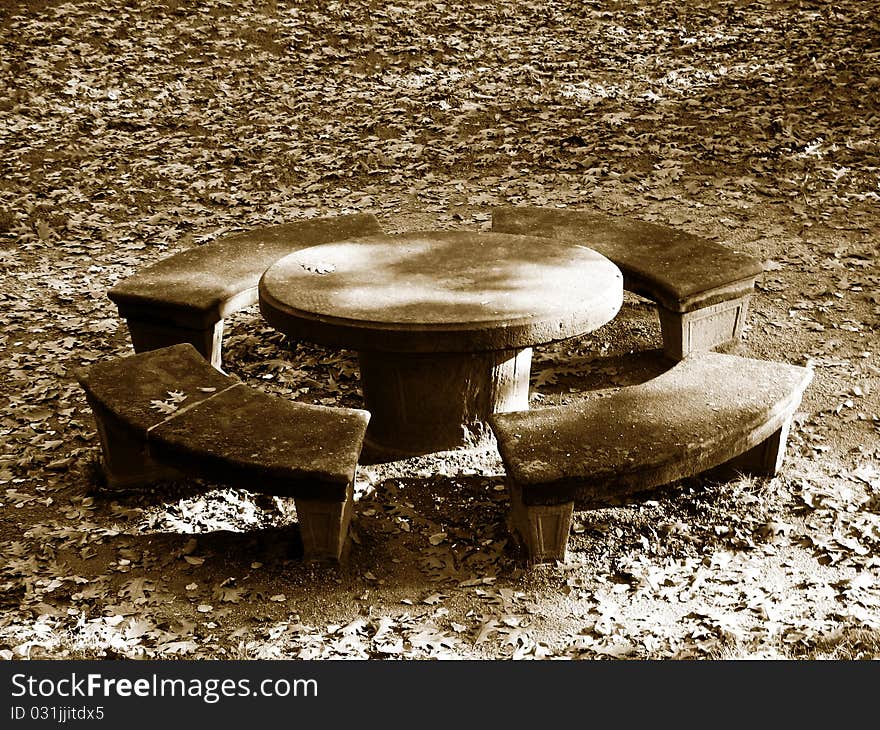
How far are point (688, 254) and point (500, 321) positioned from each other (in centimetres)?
177

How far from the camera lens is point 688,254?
532 centimetres

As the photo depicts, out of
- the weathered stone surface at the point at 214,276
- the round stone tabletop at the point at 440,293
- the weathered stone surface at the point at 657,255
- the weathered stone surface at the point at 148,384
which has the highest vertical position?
the round stone tabletop at the point at 440,293

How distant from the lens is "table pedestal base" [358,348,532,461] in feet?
14.4

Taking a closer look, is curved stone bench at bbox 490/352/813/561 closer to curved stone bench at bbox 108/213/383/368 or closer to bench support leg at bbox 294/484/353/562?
bench support leg at bbox 294/484/353/562

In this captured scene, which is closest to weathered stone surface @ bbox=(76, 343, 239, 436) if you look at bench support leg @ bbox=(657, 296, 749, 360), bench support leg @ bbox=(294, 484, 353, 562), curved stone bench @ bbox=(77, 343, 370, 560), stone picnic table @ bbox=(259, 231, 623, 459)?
curved stone bench @ bbox=(77, 343, 370, 560)

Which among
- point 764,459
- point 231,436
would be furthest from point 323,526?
point 764,459

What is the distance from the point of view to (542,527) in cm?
363

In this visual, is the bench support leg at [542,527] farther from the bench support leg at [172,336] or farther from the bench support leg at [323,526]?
the bench support leg at [172,336]

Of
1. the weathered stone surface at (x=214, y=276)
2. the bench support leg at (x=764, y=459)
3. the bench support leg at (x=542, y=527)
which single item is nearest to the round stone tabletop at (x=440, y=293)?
the weathered stone surface at (x=214, y=276)

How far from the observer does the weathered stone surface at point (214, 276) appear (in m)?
4.86

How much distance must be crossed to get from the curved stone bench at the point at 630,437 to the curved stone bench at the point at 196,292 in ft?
5.94

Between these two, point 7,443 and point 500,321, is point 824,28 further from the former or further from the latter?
point 7,443

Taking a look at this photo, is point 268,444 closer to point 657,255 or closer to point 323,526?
point 323,526

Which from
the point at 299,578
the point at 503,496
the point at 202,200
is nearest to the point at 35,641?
the point at 299,578
